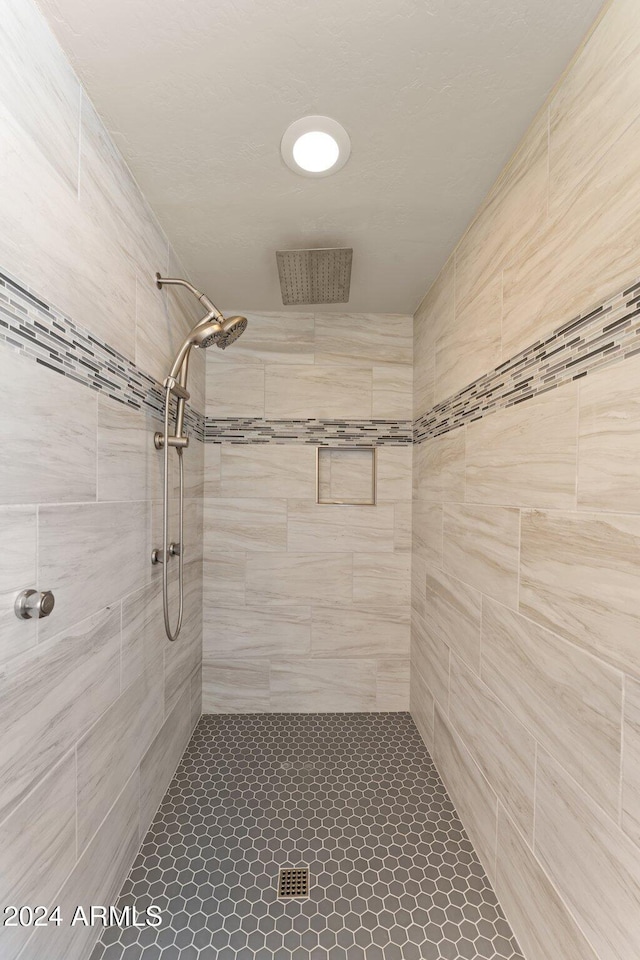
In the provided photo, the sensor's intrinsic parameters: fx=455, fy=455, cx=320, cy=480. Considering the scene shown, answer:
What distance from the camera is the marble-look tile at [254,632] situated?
2.43m

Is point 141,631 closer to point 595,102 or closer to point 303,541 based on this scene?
point 303,541

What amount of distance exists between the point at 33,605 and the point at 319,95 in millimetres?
1372

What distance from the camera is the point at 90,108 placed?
1.17m

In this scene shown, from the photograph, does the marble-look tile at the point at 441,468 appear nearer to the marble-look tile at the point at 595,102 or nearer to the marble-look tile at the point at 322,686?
the marble-look tile at the point at 595,102

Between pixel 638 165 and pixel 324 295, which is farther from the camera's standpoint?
pixel 324 295

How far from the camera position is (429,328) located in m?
2.20

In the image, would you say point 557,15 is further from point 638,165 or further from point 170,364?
point 170,364

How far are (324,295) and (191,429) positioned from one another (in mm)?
895

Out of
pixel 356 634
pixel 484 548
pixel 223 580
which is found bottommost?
pixel 356 634

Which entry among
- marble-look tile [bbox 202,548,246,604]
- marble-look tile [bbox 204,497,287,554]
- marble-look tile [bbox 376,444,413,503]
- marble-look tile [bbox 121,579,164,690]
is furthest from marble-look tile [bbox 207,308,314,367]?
marble-look tile [bbox 121,579,164,690]

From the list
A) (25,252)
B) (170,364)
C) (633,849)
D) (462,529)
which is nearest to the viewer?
(633,849)

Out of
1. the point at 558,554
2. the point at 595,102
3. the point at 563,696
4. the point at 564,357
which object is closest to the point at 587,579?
the point at 558,554

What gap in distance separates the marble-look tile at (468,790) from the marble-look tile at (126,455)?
144cm

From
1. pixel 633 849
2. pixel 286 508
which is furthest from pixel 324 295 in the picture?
pixel 633 849
